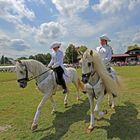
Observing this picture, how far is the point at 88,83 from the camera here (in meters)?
8.41

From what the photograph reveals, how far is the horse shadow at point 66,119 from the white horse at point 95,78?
1053 mm

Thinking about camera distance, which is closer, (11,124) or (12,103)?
(11,124)

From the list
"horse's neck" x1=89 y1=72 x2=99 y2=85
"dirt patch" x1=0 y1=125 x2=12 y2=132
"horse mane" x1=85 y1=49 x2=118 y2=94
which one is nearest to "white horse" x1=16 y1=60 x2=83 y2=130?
"dirt patch" x1=0 y1=125 x2=12 y2=132

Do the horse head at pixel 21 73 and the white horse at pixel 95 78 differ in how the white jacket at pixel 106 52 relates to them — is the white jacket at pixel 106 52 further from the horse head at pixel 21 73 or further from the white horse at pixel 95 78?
the horse head at pixel 21 73

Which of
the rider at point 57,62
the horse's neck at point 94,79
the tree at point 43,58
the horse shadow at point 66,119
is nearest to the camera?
the horse's neck at point 94,79

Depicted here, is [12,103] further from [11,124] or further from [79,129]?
[79,129]

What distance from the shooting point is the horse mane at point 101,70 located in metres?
8.00

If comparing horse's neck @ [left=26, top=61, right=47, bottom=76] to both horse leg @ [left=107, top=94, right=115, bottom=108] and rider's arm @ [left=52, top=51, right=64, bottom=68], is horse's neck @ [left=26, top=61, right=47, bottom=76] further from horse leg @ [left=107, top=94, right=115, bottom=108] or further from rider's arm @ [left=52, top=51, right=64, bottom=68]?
horse leg @ [left=107, top=94, right=115, bottom=108]

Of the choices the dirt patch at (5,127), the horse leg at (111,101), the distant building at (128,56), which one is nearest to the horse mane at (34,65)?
the dirt patch at (5,127)

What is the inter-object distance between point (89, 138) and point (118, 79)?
135 inches

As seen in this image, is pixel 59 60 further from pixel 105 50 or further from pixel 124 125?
pixel 124 125

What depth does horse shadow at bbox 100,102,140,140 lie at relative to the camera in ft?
25.2

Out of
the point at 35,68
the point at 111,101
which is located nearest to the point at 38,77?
the point at 35,68

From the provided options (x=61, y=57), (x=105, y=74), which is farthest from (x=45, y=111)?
(x=105, y=74)
